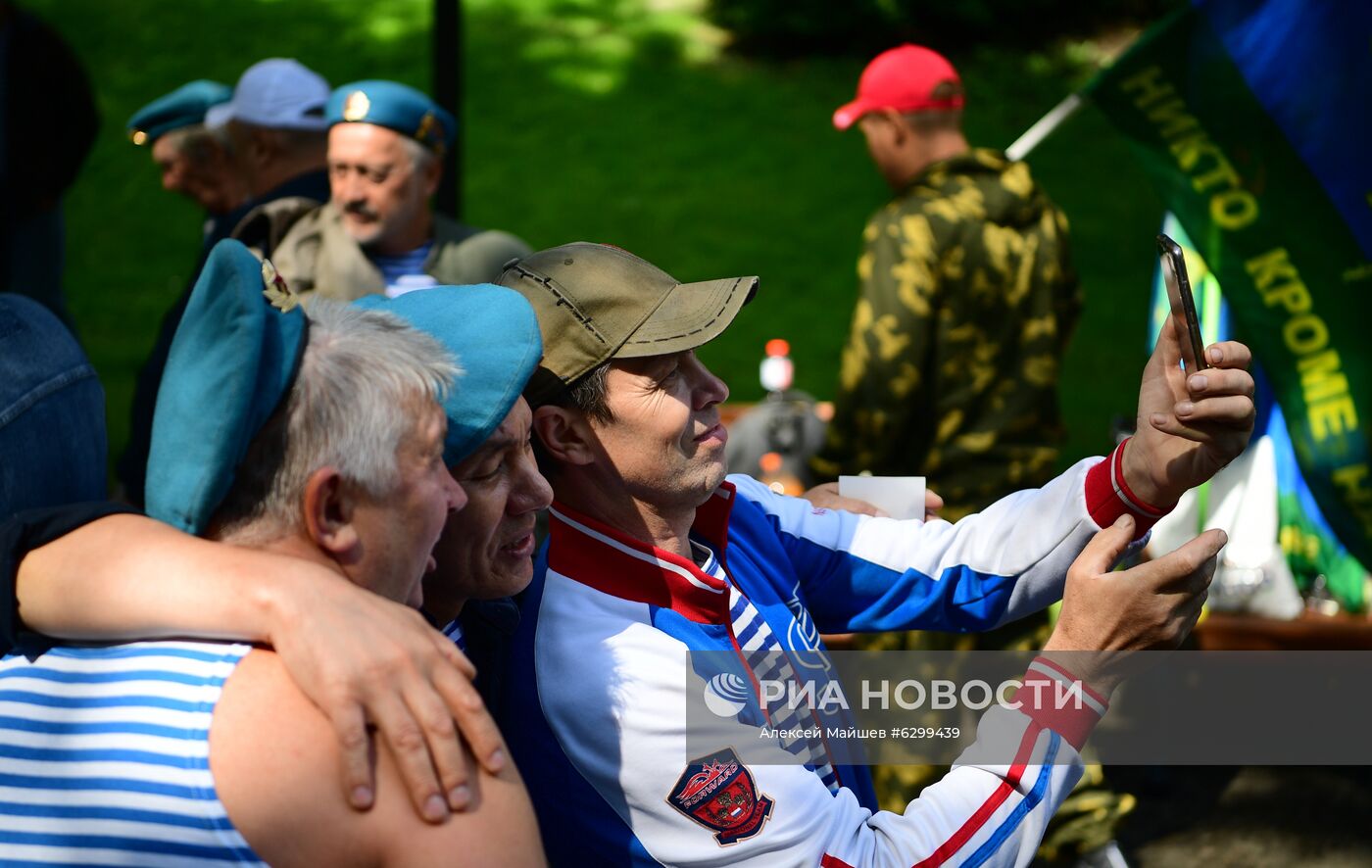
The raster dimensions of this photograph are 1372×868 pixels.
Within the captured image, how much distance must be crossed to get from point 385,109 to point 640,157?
20.5ft

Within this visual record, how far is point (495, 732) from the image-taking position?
145 cm

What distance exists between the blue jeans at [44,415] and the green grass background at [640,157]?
236 inches

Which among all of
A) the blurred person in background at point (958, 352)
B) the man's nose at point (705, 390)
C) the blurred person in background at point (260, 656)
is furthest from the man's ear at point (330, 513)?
the blurred person in background at point (958, 352)

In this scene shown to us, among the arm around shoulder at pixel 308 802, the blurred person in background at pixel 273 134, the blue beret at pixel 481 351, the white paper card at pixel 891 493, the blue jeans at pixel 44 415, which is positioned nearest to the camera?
the arm around shoulder at pixel 308 802

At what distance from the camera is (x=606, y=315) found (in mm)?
2080

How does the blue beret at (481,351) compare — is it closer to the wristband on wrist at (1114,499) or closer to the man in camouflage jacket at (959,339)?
the wristband on wrist at (1114,499)

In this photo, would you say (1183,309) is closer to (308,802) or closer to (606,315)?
(606,315)

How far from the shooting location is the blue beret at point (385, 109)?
4.46 metres

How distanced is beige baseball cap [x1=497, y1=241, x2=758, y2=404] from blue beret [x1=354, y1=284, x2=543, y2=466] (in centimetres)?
19

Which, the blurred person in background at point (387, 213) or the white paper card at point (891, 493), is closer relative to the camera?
the white paper card at point (891, 493)

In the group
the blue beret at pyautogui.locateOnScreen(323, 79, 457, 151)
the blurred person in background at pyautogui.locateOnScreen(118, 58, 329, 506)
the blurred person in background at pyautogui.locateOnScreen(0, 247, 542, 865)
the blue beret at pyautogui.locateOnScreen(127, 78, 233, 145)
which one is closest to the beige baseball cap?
the blurred person in background at pyautogui.locateOnScreen(0, 247, 542, 865)

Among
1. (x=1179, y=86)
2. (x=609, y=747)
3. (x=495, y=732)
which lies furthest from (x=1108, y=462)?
(x=1179, y=86)

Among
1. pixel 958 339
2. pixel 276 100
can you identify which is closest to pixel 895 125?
pixel 958 339

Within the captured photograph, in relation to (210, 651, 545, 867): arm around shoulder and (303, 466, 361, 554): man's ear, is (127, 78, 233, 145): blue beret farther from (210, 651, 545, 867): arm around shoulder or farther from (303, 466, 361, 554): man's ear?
(210, 651, 545, 867): arm around shoulder
